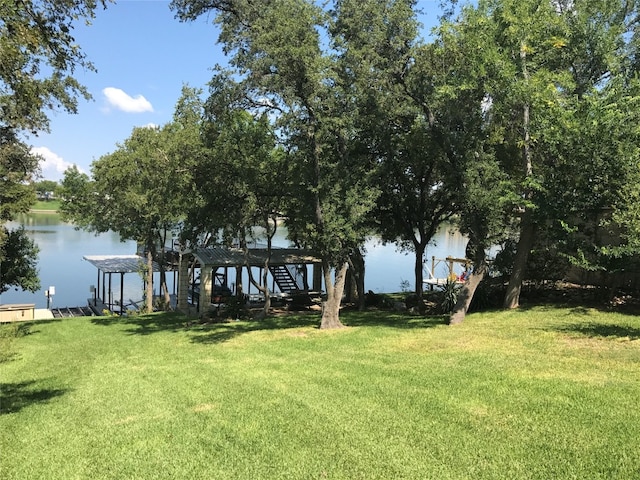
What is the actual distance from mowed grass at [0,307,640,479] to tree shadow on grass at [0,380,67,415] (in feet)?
0.10

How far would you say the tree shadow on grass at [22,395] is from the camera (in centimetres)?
688

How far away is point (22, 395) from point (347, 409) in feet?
17.4

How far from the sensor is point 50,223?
281ft

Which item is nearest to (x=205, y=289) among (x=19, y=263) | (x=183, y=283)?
(x=183, y=283)

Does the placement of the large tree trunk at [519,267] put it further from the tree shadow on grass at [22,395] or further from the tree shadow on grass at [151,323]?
the tree shadow on grass at [22,395]

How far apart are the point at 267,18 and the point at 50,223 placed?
8807 cm

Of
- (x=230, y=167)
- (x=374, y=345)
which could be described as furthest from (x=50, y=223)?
(x=374, y=345)

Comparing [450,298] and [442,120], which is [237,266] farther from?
[442,120]

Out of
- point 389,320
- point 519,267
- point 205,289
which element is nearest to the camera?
point 519,267

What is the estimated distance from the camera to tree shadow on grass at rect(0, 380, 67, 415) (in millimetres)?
6885

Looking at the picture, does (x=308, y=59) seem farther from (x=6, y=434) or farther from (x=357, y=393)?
(x=6, y=434)

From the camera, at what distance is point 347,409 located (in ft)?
18.7

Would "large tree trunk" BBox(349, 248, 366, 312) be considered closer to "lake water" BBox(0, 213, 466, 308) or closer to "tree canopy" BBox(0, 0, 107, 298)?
"lake water" BBox(0, 213, 466, 308)

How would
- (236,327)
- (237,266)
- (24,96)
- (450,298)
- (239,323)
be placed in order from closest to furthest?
1. (24,96)
2. (236,327)
3. (450,298)
4. (239,323)
5. (237,266)
